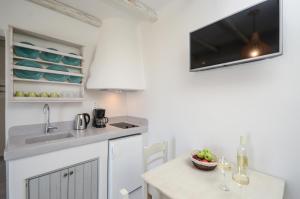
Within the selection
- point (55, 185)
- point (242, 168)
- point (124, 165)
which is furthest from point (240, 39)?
point (55, 185)

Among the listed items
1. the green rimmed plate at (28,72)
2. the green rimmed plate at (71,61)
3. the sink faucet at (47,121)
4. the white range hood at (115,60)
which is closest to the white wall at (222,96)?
the white range hood at (115,60)

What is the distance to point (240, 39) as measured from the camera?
3.52 feet

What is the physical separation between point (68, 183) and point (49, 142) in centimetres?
44

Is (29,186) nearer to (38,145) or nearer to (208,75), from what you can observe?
(38,145)

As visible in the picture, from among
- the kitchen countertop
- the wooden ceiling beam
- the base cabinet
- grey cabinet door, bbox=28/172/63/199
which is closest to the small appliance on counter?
the kitchen countertop

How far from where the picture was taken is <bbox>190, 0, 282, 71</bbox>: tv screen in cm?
91

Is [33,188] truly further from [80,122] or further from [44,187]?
[80,122]

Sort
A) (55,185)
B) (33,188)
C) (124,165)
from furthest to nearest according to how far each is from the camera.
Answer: (124,165) < (55,185) < (33,188)

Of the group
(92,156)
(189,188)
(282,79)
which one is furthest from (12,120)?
(282,79)

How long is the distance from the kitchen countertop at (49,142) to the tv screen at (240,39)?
3.76 feet

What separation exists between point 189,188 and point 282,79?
0.98 meters

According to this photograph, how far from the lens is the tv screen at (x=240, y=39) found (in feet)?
2.99

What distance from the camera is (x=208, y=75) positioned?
1411 millimetres

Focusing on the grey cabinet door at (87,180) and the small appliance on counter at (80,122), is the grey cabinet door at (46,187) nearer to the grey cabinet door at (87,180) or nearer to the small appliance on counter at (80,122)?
the grey cabinet door at (87,180)
